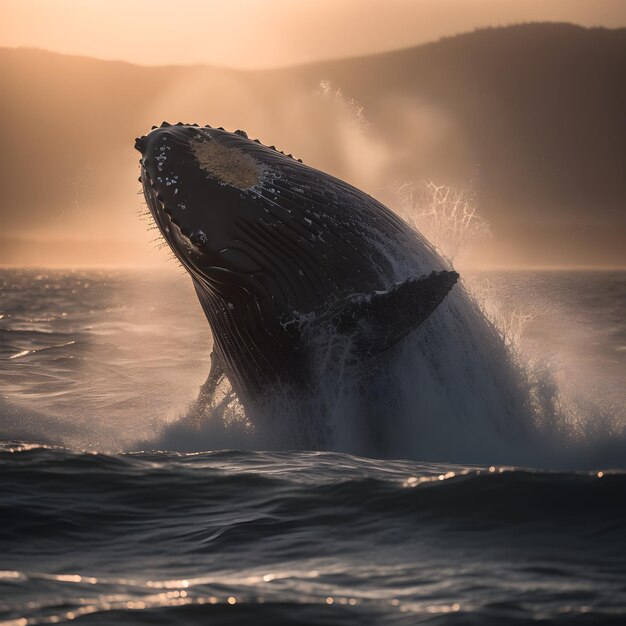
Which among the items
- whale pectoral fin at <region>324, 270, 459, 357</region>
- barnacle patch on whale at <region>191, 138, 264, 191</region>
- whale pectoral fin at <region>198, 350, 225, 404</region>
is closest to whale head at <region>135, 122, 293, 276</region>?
barnacle patch on whale at <region>191, 138, 264, 191</region>

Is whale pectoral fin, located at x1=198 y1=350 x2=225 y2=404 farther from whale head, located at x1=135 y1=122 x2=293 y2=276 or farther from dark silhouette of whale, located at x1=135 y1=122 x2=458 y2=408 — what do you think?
whale head, located at x1=135 y1=122 x2=293 y2=276

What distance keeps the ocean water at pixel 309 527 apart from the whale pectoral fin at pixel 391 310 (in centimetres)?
107

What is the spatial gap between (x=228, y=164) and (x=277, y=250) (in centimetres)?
88

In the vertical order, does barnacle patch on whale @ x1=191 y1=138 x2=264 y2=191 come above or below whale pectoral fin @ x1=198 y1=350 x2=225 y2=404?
above

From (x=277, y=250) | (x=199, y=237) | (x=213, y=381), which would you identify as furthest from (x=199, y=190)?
(x=213, y=381)

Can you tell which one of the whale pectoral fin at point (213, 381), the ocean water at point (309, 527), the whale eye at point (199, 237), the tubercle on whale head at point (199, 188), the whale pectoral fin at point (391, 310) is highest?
the tubercle on whale head at point (199, 188)

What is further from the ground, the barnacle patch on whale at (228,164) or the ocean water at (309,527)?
the barnacle patch on whale at (228,164)

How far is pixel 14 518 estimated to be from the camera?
22.9 ft

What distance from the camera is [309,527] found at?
21.6 ft

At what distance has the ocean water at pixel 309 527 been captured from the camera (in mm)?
5055

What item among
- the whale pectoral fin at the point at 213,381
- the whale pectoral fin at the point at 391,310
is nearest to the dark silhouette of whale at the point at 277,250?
the whale pectoral fin at the point at 391,310

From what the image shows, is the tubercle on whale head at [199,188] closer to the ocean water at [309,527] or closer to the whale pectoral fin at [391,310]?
the whale pectoral fin at [391,310]

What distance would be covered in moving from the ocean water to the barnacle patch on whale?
2.38 m

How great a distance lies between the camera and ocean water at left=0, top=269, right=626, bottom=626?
5055mm
